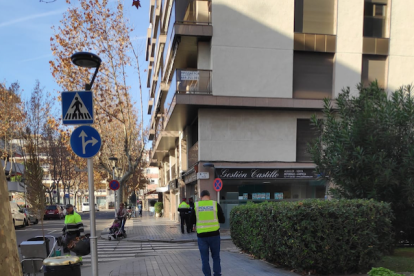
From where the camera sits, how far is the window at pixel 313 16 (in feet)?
59.8

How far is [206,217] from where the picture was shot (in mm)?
6207

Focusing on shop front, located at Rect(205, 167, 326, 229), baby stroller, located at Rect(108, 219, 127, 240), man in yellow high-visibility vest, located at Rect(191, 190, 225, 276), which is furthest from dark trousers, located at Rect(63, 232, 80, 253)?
shop front, located at Rect(205, 167, 326, 229)

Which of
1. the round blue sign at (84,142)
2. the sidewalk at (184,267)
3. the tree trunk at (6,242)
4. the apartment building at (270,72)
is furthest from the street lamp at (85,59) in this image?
the apartment building at (270,72)

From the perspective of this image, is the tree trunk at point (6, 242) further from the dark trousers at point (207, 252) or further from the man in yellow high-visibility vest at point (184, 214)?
the man in yellow high-visibility vest at point (184, 214)

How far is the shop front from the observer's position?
17.8 metres

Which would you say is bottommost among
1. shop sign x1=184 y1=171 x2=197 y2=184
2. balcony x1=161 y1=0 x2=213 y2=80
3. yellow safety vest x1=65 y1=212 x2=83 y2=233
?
yellow safety vest x1=65 y1=212 x2=83 y2=233

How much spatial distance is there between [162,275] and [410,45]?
736 inches

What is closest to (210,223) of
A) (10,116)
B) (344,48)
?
(344,48)

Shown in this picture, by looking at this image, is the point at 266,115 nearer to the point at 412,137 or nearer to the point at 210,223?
the point at 412,137

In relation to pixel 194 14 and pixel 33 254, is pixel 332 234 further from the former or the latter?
pixel 194 14

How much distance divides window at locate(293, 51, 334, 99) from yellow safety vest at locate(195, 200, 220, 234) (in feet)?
42.7

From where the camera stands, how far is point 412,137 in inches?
336

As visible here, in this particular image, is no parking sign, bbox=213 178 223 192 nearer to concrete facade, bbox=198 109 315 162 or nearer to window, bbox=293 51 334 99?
concrete facade, bbox=198 109 315 162

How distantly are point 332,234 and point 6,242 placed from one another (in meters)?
5.47
